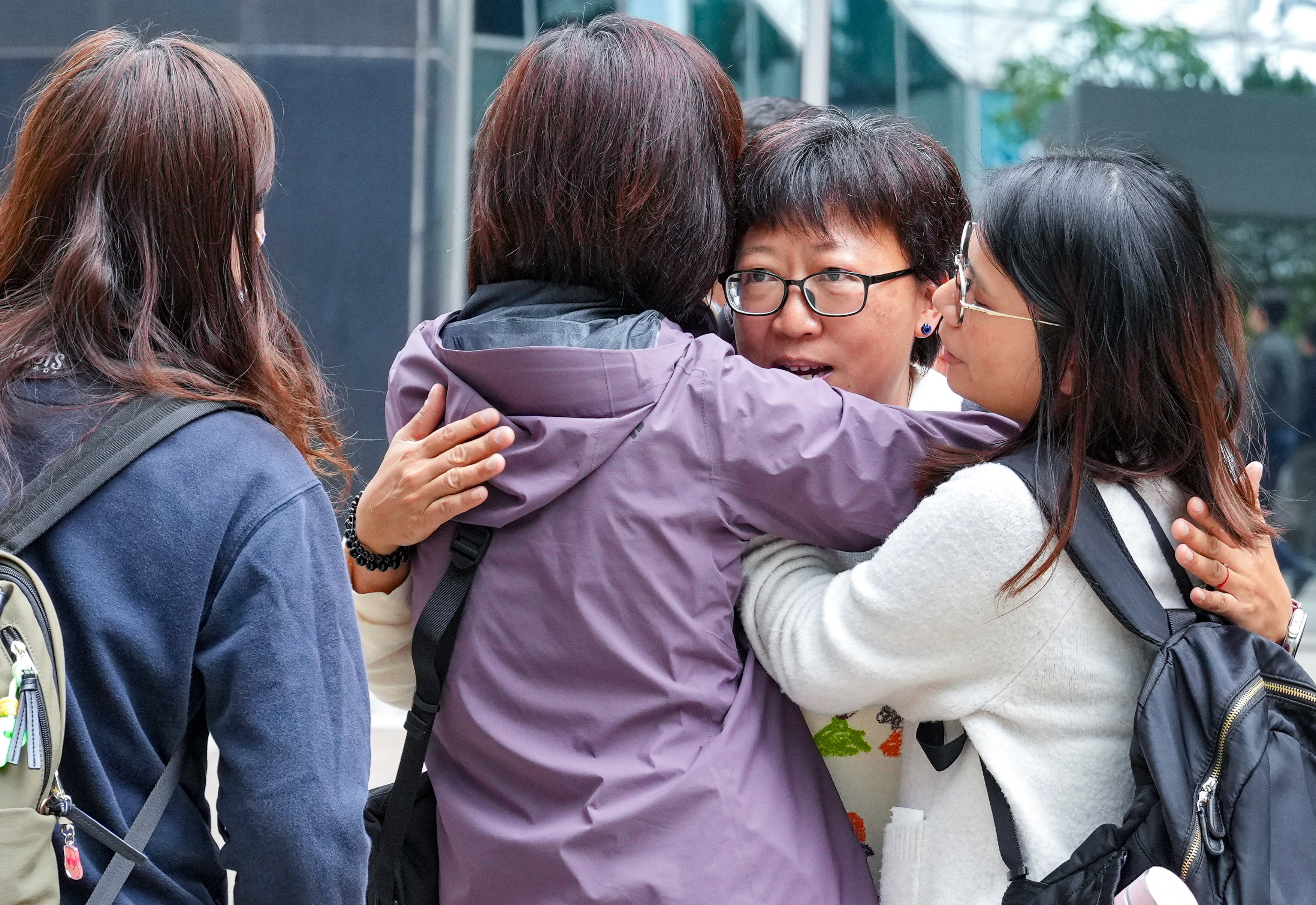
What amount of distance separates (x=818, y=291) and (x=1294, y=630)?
0.78 metres

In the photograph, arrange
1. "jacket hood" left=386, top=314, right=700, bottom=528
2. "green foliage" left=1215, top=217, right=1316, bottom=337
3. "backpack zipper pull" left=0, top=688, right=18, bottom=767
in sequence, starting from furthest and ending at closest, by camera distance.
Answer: "green foliage" left=1215, top=217, right=1316, bottom=337 < "jacket hood" left=386, top=314, right=700, bottom=528 < "backpack zipper pull" left=0, top=688, right=18, bottom=767

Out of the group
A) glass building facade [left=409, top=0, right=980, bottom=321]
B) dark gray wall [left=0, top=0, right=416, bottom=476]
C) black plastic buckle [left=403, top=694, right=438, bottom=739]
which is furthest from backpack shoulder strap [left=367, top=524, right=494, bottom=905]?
glass building facade [left=409, top=0, right=980, bottom=321]

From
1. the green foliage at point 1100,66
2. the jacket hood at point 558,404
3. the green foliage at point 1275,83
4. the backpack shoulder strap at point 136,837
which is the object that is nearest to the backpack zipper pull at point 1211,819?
the jacket hood at point 558,404

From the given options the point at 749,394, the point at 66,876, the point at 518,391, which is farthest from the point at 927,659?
the point at 66,876

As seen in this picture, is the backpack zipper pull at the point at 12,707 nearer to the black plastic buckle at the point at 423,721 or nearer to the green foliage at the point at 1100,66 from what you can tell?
the black plastic buckle at the point at 423,721

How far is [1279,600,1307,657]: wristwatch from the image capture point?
5.26 ft

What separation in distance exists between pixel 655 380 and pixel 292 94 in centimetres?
443

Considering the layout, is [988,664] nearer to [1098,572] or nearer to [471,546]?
[1098,572]

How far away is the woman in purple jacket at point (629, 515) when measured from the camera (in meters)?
1.52

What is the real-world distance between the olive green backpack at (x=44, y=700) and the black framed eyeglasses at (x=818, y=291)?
851 millimetres

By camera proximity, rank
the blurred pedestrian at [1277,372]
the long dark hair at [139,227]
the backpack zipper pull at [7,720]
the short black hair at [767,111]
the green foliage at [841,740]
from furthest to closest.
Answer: the blurred pedestrian at [1277,372], the short black hair at [767,111], the green foliage at [841,740], the long dark hair at [139,227], the backpack zipper pull at [7,720]

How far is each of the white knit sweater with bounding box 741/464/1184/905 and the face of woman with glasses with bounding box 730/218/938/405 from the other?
0.45 meters

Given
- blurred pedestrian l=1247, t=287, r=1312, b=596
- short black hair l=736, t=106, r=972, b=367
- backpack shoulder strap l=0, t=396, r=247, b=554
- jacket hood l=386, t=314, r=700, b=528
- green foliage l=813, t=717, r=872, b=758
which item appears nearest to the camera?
backpack shoulder strap l=0, t=396, r=247, b=554

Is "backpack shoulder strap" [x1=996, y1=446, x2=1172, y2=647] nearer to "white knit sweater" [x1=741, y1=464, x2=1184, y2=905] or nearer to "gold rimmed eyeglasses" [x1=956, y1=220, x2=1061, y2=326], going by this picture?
"white knit sweater" [x1=741, y1=464, x2=1184, y2=905]
